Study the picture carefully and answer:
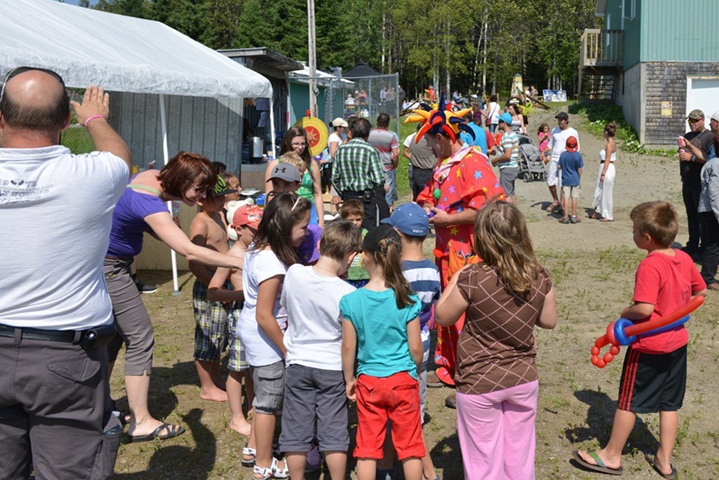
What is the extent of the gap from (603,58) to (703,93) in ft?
18.0

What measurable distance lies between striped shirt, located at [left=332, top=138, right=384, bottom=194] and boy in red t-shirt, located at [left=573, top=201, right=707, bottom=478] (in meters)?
4.41

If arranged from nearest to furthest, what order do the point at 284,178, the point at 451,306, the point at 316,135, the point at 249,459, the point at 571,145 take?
1. the point at 451,306
2. the point at 249,459
3. the point at 284,178
4. the point at 316,135
5. the point at 571,145

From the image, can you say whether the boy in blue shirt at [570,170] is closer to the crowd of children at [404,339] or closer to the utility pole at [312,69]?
the utility pole at [312,69]

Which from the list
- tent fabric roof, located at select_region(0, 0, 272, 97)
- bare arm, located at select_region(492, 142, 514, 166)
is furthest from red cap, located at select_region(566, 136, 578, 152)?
tent fabric roof, located at select_region(0, 0, 272, 97)

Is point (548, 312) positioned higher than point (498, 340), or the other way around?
point (548, 312)

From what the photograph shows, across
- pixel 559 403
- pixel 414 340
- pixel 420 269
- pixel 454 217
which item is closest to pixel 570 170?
pixel 559 403

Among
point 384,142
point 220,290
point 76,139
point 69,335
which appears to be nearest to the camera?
point 69,335

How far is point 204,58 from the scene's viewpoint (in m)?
11.1

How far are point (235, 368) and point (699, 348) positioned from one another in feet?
13.8

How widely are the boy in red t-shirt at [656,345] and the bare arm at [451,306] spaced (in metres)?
1.17

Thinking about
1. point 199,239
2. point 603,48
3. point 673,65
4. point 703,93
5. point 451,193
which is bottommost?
point 199,239

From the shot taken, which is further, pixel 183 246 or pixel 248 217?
pixel 248 217

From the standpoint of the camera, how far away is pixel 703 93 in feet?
76.2

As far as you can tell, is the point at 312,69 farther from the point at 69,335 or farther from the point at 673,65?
the point at 69,335
